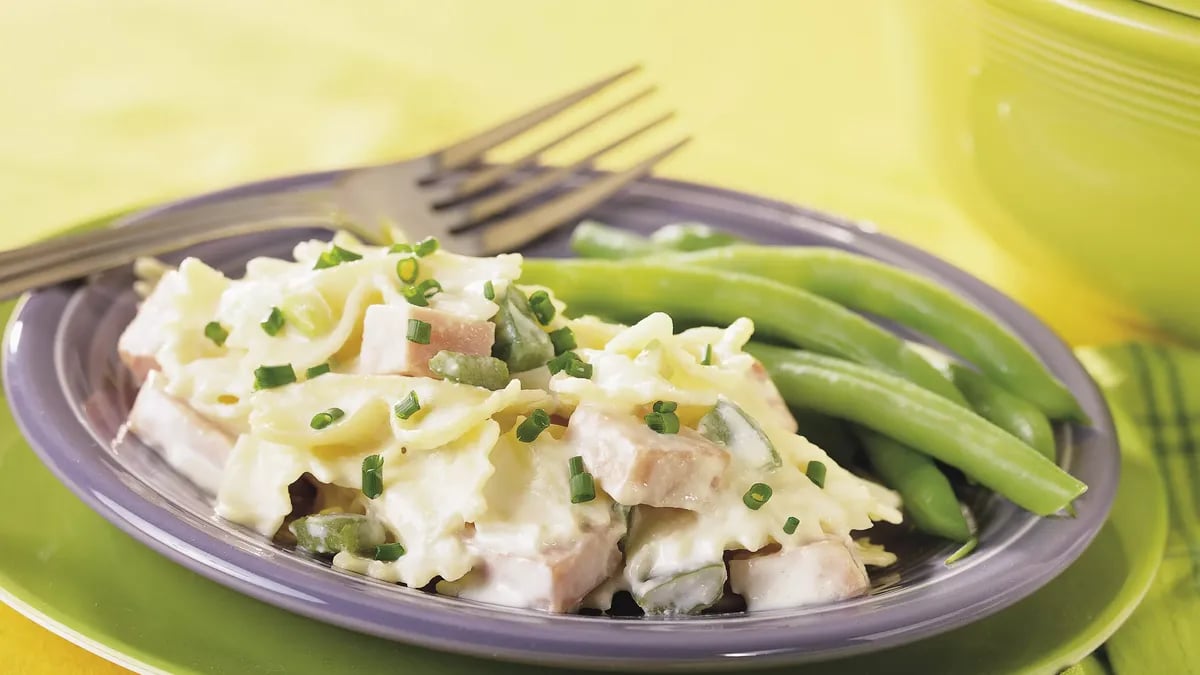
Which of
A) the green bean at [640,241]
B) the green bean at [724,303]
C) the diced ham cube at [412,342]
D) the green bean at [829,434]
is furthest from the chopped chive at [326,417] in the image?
Result: the green bean at [640,241]

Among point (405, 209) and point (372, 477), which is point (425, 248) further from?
point (405, 209)

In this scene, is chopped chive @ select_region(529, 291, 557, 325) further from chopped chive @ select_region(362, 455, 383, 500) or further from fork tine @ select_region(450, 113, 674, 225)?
fork tine @ select_region(450, 113, 674, 225)

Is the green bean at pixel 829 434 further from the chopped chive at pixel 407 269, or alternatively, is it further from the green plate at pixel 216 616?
the chopped chive at pixel 407 269

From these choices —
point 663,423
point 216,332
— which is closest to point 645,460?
point 663,423

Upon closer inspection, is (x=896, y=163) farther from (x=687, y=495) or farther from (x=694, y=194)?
(x=687, y=495)

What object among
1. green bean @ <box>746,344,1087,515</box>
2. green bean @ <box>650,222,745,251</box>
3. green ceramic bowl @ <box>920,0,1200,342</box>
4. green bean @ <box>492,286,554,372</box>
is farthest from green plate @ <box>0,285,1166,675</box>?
green bean @ <box>650,222,745,251</box>

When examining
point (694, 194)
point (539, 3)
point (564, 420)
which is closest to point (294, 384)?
point (564, 420)
